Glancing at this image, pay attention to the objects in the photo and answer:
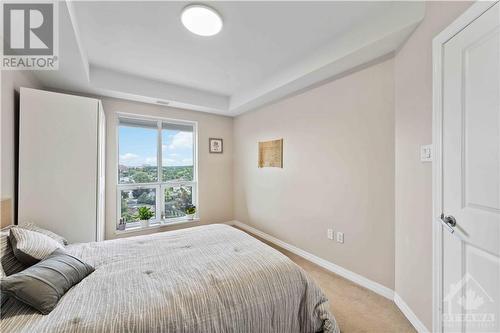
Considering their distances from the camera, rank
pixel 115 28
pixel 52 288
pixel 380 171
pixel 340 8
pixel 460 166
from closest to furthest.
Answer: pixel 52 288, pixel 460 166, pixel 340 8, pixel 115 28, pixel 380 171

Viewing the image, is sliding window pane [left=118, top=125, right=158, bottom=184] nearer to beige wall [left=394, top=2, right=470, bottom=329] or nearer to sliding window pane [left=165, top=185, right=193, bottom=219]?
sliding window pane [left=165, top=185, right=193, bottom=219]

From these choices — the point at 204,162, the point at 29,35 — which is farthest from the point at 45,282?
the point at 204,162

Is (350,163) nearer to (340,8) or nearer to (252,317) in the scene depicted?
(340,8)

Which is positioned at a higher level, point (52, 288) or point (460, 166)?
point (460, 166)

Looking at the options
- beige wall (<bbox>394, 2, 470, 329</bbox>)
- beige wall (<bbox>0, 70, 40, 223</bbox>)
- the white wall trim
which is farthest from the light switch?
beige wall (<bbox>0, 70, 40, 223</bbox>)

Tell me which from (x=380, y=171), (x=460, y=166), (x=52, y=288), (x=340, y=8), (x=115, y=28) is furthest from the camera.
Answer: (x=380, y=171)

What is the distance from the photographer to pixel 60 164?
2.09 metres

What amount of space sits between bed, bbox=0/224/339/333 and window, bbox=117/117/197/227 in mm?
1860

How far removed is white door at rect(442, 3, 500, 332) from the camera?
1.00 meters

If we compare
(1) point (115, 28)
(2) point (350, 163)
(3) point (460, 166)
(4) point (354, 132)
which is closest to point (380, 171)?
(2) point (350, 163)

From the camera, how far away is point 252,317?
4.00ft

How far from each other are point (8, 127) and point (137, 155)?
5.63ft

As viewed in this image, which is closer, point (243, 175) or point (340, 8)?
point (340, 8)

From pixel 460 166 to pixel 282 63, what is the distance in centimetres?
207
